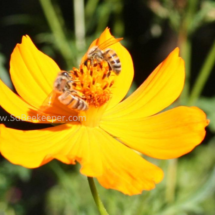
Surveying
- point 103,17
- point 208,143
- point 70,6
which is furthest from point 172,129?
point 208,143

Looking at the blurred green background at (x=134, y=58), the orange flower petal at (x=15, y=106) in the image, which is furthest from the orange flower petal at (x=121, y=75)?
the blurred green background at (x=134, y=58)

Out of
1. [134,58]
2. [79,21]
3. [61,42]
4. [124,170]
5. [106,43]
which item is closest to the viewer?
[124,170]

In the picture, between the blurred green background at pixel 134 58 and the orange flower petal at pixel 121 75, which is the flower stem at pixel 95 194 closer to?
the orange flower petal at pixel 121 75

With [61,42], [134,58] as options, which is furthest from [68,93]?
[134,58]

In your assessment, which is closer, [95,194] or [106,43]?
[95,194]

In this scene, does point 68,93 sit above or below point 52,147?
above

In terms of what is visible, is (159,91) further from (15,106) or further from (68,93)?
(15,106)

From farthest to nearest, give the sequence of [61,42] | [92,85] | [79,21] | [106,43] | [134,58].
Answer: [134,58] < [79,21] < [61,42] < [106,43] < [92,85]

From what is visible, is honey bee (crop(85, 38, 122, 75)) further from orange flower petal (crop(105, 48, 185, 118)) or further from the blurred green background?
the blurred green background

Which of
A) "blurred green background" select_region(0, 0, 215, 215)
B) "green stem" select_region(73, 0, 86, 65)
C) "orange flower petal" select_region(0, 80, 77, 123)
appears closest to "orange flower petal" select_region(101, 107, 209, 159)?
"orange flower petal" select_region(0, 80, 77, 123)
